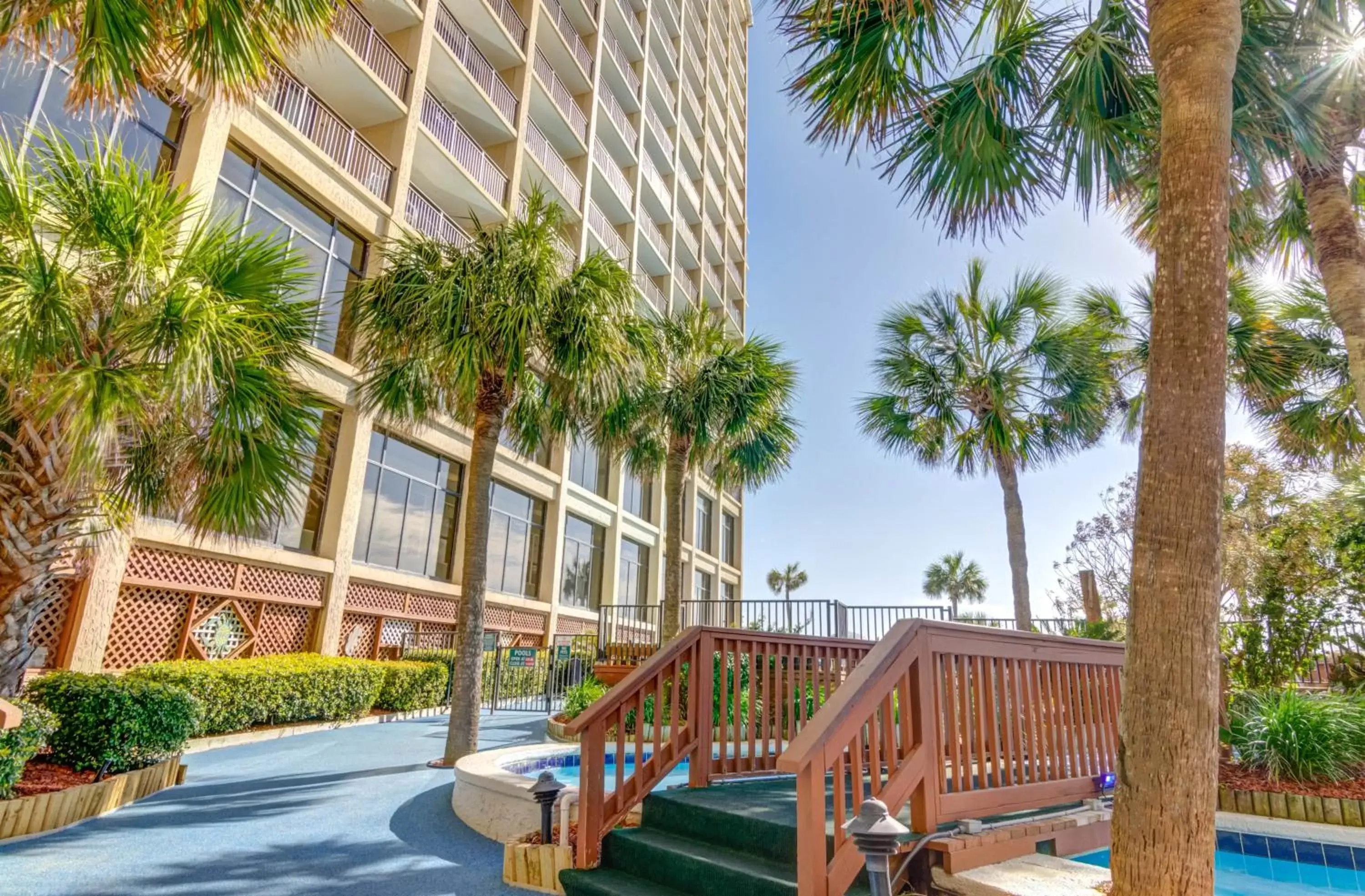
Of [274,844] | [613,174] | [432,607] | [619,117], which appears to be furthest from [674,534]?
[619,117]

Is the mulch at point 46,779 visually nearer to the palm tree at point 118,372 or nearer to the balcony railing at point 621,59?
the palm tree at point 118,372

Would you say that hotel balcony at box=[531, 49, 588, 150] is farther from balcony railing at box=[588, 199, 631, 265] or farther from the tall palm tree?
the tall palm tree

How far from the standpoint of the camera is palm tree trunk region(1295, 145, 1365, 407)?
5699mm

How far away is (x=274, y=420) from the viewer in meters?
5.89

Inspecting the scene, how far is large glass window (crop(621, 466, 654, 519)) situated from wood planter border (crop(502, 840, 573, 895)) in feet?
59.0

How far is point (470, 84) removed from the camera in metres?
15.8

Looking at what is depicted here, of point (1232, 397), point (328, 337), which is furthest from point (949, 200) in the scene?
Result: point (328, 337)

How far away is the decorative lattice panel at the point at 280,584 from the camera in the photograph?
34.7ft

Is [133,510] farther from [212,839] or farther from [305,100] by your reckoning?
[305,100]

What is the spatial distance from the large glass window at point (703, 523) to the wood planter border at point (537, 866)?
23.4m

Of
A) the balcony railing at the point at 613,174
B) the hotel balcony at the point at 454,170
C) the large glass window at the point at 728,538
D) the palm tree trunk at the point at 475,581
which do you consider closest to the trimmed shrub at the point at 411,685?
the palm tree trunk at the point at 475,581

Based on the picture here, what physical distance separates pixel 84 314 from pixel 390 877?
4388mm

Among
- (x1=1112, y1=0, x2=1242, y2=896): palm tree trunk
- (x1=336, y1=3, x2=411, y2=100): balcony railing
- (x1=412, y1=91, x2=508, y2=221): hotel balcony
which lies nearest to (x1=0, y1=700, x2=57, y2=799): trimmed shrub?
(x1=1112, y1=0, x2=1242, y2=896): palm tree trunk

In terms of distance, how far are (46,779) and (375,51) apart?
13424 mm
